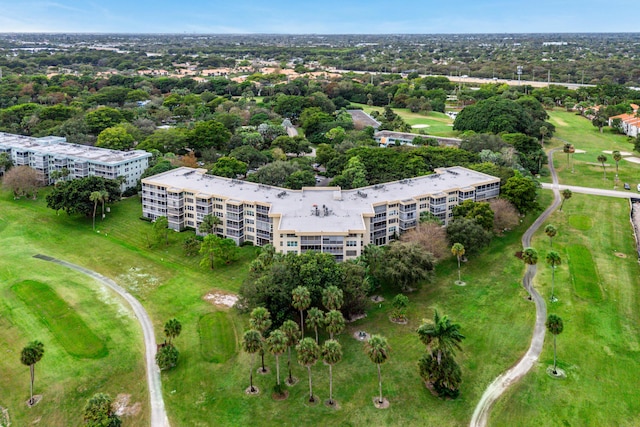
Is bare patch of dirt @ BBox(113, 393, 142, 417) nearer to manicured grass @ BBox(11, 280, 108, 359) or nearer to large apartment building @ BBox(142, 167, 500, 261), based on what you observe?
manicured grass @ BBox(11, 280, 108, 359)

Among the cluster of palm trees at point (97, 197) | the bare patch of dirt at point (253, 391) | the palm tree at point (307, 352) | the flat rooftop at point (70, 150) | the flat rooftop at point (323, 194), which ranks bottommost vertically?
the bare patch of dirt at point (253, 391)

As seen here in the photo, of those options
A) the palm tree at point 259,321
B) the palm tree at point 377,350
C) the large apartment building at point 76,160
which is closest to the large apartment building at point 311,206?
the large apartment building at point 76,160

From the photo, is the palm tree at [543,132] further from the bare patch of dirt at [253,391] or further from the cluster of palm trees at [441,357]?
the bare patch of dirt at [253,391]

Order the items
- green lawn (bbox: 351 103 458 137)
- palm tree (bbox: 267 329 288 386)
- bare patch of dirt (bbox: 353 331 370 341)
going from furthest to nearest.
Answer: green lawn (bbox: 351 103 458 137), bare patch of dirt (bbox: 353 331 370 341), palm tree (bbox: 267 329 288 386)

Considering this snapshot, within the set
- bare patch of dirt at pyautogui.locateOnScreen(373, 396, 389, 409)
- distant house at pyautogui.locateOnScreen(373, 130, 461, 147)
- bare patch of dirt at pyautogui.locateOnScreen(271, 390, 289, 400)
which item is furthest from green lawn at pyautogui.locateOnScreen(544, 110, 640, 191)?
bare patch of dirt at pyautogui.locateOnScreen(271, 390, 289, 400)

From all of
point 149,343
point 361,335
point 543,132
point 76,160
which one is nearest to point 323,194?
point 361,335

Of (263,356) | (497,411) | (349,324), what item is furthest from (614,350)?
(263,356)

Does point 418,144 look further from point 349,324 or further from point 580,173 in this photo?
point 349,324
